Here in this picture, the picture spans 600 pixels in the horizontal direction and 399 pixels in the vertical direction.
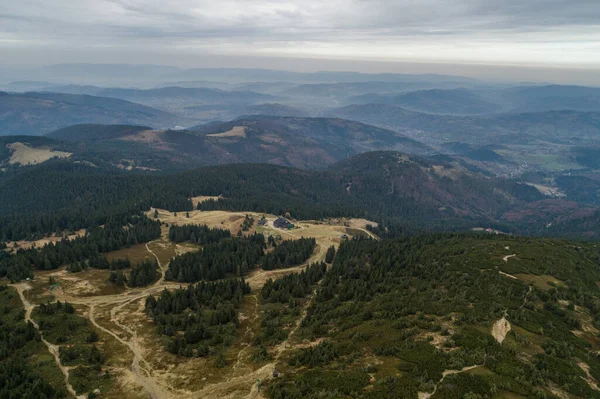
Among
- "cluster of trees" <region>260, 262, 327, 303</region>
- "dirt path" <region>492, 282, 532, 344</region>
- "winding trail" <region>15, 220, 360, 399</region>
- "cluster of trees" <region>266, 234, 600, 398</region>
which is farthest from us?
"cluster of trees" <region>260, 262, 327, 303</region>

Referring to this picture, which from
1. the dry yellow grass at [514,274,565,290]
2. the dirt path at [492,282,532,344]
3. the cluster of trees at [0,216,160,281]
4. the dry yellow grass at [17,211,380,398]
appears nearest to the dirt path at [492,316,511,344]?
the dirt path at [492,282,532,344]

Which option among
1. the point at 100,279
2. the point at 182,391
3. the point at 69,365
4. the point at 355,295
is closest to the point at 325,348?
the point at 182,391

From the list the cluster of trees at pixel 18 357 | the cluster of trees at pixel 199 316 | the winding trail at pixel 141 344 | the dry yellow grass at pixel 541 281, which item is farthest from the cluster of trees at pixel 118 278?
the dry yellow grass at pixel 541 281

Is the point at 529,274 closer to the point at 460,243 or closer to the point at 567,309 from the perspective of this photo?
the point at 567,309

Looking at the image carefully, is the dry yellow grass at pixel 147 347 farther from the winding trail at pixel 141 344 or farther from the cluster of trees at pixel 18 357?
the cluster of trees at pixel 18 357

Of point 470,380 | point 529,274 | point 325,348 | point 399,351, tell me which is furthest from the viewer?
point 529,274

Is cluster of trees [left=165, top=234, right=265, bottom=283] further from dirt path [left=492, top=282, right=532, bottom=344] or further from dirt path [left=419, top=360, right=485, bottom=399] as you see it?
dirt path [left=419, top=360, right=485, bottom=399]

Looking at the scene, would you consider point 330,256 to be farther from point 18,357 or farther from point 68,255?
point 18,357
